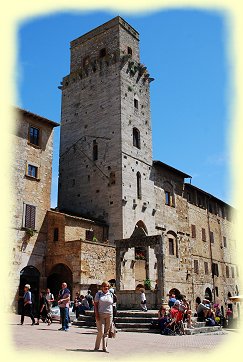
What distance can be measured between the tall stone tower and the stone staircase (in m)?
11.9

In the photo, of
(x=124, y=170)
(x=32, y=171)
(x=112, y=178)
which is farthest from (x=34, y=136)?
(x=124, y=170)

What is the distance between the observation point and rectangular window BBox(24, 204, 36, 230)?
79.9 ft

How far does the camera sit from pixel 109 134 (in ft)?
103

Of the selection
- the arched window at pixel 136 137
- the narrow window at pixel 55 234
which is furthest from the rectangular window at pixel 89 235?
the arched window at pixel 136 137

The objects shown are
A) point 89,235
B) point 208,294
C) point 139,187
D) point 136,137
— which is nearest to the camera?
point 89,235

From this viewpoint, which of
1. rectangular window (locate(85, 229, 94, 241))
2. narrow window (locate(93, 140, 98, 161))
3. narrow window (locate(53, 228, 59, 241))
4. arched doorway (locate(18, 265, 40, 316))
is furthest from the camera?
narrow window (locate(93, 140, 98, 161))

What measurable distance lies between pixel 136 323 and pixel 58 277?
1254 centimetres

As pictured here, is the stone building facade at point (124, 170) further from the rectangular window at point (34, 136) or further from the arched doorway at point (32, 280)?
the rectangular window at point (34, 136)

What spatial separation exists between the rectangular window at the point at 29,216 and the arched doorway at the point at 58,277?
10.6 feet

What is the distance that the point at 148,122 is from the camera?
34.4m

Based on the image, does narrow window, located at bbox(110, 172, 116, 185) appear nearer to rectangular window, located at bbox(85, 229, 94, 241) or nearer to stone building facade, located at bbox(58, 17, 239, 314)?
stone building facade, located at bbox(58, 17, 239, 314)

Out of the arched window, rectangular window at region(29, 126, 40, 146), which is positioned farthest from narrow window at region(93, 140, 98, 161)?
rectangular window at region(29, 126, 40, 146)

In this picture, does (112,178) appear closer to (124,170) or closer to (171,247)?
(124,170)

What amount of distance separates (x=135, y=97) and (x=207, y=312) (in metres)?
21.1
